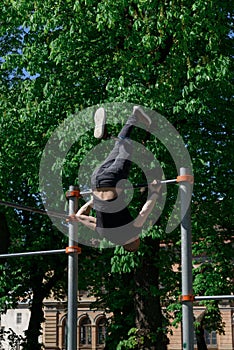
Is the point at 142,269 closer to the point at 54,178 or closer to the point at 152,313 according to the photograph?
the point at 152,313

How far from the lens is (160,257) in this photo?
18672mm

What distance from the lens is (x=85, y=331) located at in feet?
184

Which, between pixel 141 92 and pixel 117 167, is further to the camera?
pixel 141 92

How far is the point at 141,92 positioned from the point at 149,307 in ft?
19.9

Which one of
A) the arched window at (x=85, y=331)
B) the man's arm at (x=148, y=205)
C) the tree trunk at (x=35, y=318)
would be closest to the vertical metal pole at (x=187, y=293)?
the man's arm at (x=148, y=205)

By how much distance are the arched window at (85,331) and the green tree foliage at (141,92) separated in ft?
119

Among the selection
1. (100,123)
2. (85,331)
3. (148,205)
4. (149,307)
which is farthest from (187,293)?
(85,331)

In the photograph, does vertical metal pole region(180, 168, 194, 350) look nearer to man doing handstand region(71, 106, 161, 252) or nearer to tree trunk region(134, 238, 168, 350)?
man doing handstand region(71, 106, 161, 252)

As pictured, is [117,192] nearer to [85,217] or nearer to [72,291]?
[85,217]

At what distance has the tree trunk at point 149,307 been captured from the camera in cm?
1742

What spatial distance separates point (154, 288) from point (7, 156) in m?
5.65

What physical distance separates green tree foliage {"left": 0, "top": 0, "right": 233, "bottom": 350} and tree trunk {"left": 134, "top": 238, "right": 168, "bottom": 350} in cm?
3

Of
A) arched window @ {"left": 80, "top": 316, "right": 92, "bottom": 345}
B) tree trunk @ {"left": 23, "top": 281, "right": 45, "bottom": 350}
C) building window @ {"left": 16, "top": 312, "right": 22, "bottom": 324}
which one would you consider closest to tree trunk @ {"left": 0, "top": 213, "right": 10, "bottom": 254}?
tree trunk @ {"left": 23, "top": 281, "right": 45, "bottom": 350}

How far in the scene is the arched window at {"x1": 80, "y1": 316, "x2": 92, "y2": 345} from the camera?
182ft
